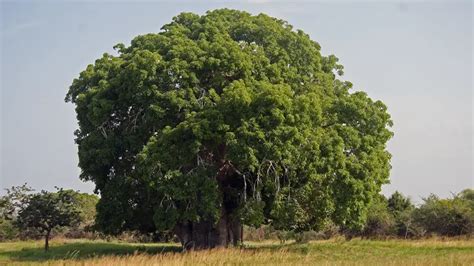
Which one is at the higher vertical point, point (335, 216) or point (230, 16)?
point (230, 16)

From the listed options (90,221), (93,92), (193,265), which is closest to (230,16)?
(93,92)

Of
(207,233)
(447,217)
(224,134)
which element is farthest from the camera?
(447,217)

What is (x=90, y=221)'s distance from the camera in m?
43.8

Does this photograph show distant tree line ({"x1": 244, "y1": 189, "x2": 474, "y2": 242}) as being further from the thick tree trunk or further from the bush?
the thick tree trunk

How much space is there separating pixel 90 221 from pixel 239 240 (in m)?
17.1

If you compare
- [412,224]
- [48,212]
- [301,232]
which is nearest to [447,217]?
[412,224]

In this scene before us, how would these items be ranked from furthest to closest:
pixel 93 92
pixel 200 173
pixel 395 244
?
pixel 395 244 → pixel 93 92 → pixel 200 173

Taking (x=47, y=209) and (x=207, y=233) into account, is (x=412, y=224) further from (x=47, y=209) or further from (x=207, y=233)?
(x=47, y=209)

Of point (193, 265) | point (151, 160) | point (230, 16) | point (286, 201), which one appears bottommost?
point (193, 265)

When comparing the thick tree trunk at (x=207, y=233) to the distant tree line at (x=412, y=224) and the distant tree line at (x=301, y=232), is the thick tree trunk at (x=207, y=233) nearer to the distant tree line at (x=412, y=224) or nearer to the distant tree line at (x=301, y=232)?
the distant tree line at (x=301, y=232)

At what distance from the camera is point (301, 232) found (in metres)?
32.4

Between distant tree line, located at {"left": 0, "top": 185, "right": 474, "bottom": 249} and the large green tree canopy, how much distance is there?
15.0 feet

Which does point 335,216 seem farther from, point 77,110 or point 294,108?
point 77,110

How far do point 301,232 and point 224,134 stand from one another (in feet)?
34.5
